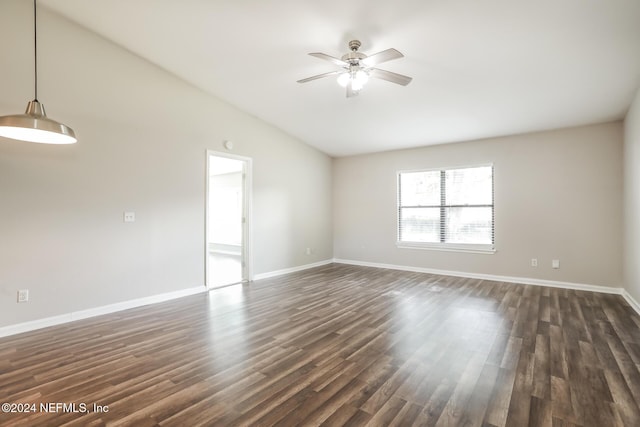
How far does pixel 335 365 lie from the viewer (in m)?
2.46

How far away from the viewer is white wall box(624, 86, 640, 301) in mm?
3775

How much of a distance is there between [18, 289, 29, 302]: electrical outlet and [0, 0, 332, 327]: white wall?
0.05m

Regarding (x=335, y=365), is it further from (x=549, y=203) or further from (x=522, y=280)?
(x=549, y=203)

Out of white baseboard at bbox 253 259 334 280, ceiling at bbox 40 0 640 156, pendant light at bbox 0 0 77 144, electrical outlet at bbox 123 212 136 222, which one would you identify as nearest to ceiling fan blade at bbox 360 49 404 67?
ceiling at bbox 40 0 640 156

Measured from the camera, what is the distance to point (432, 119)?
201 inches

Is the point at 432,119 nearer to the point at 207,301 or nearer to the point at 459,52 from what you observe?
the point at 459,52

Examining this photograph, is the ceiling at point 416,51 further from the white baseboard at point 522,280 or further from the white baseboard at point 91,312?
the white baseboard at point 91,312

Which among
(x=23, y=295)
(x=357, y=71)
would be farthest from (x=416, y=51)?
(x=23, y=295)

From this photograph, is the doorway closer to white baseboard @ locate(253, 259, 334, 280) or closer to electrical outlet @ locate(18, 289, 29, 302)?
white baseboard @ locate(253, 259, 334, 280)

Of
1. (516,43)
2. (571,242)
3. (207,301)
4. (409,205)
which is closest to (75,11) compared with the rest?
(207,301)

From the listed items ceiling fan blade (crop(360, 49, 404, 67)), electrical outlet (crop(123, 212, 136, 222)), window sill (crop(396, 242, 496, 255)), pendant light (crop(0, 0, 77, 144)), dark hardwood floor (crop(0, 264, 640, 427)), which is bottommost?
dark hardwood floor (crop(0, 264, 640, 427))

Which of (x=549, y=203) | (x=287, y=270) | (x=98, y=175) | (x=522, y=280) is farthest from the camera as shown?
(x=287, y=270)

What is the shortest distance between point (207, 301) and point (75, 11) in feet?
12.8

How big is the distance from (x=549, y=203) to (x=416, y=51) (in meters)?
3.74
